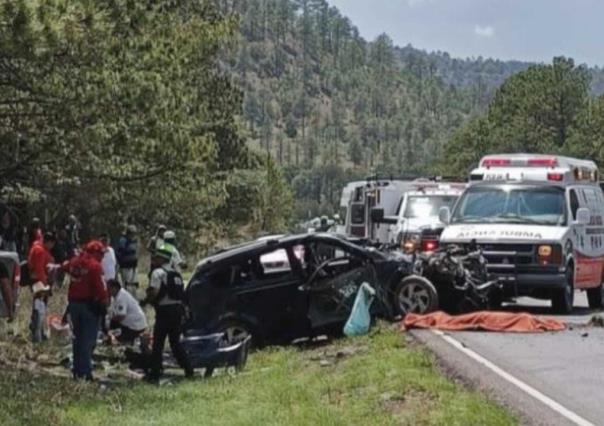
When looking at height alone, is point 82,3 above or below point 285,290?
above

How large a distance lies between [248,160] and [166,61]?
2931cm

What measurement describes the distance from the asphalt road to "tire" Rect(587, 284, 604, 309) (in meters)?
3.88

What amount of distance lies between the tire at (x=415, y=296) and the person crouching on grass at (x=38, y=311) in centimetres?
533

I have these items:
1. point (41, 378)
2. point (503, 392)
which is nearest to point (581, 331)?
point (503, 392)

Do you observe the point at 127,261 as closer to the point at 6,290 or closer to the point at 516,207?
the point at 6,290

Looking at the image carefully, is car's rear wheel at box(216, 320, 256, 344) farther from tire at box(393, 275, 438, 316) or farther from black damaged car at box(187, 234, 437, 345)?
tire at box(393, 275, 438, 316)

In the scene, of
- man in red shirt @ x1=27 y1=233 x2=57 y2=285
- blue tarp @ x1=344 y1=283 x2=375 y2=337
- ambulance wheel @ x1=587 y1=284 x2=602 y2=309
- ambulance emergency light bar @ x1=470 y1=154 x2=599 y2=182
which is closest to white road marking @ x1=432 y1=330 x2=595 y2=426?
blue tarp @ x1=344 y1=283 x2=375 y2=337

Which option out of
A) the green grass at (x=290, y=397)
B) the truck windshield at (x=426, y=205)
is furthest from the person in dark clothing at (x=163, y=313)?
the truck windshield at (x=426, y=205)

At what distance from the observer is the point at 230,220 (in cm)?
5344

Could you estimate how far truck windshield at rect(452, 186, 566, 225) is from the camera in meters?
18.1

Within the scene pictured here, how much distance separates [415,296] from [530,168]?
4.84m

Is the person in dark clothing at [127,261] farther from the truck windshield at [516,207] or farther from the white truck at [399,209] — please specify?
the truck windshield at [516,207]

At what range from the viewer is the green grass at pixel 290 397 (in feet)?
32.6

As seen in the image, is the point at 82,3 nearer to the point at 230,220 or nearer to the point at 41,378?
the point at 41,378
